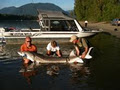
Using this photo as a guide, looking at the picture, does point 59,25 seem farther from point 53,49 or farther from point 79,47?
point 53,49

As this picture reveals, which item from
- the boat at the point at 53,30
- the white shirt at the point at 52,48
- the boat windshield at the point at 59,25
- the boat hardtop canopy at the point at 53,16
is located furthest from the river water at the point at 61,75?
the boat hardtop canopy at the point at 53,16

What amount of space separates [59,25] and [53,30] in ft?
2.70

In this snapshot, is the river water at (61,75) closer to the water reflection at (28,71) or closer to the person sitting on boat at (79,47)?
the water reflection at (28,71)

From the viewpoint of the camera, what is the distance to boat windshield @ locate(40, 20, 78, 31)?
26844 mm

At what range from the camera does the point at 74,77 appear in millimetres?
13961

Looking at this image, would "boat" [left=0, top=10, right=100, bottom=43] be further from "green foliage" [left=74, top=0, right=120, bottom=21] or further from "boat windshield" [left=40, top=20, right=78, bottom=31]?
"green foliage" [left=74, top=0, right=120, bottom=21]

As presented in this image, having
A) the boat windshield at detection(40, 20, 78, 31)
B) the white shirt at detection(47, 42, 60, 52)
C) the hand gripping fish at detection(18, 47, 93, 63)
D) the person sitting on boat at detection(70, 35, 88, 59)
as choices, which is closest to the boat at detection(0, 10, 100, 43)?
the boat windshield at detection(40, 20, 78, 31)

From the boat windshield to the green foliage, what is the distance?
43613mm

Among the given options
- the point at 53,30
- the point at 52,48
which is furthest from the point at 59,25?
the point at 52,48

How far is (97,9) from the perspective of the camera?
80.1 m

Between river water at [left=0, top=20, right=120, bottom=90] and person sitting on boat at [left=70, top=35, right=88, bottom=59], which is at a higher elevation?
person sitting on boat at [left=70, top=35, right=88, bottom=59]

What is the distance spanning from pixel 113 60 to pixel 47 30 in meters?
9.39

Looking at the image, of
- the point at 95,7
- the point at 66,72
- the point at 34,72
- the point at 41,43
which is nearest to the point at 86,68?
the point at 66,72

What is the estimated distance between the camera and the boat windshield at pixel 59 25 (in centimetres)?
2684
